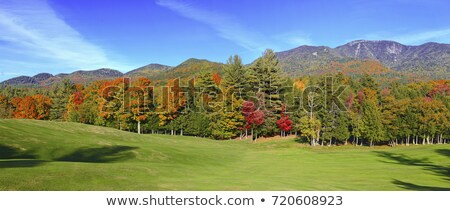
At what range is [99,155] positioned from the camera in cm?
2759

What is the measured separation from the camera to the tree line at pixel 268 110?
68.6 m

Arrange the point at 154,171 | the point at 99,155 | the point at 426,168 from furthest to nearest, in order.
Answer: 1. the point at 99,155
2. the point at 426,168
3. the point at 154,171

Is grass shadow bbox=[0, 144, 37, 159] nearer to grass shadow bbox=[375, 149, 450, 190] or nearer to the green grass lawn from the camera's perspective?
the green grass lawn

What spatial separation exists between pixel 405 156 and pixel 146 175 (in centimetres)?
3277

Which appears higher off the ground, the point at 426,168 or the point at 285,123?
the point at 285,123

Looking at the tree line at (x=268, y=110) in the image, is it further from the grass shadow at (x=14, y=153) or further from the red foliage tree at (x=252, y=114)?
the grass shadow at (x=14, y=153)

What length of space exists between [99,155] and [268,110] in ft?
171

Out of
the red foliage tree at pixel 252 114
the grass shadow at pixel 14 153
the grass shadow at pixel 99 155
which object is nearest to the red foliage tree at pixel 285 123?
the red foliage tree at pixel 252 114

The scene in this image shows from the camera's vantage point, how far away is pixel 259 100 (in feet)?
245

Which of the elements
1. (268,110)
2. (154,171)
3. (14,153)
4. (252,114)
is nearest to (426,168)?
(154,171)

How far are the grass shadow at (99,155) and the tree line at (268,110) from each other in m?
40.3

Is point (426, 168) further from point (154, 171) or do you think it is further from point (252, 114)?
point (252, 114)
